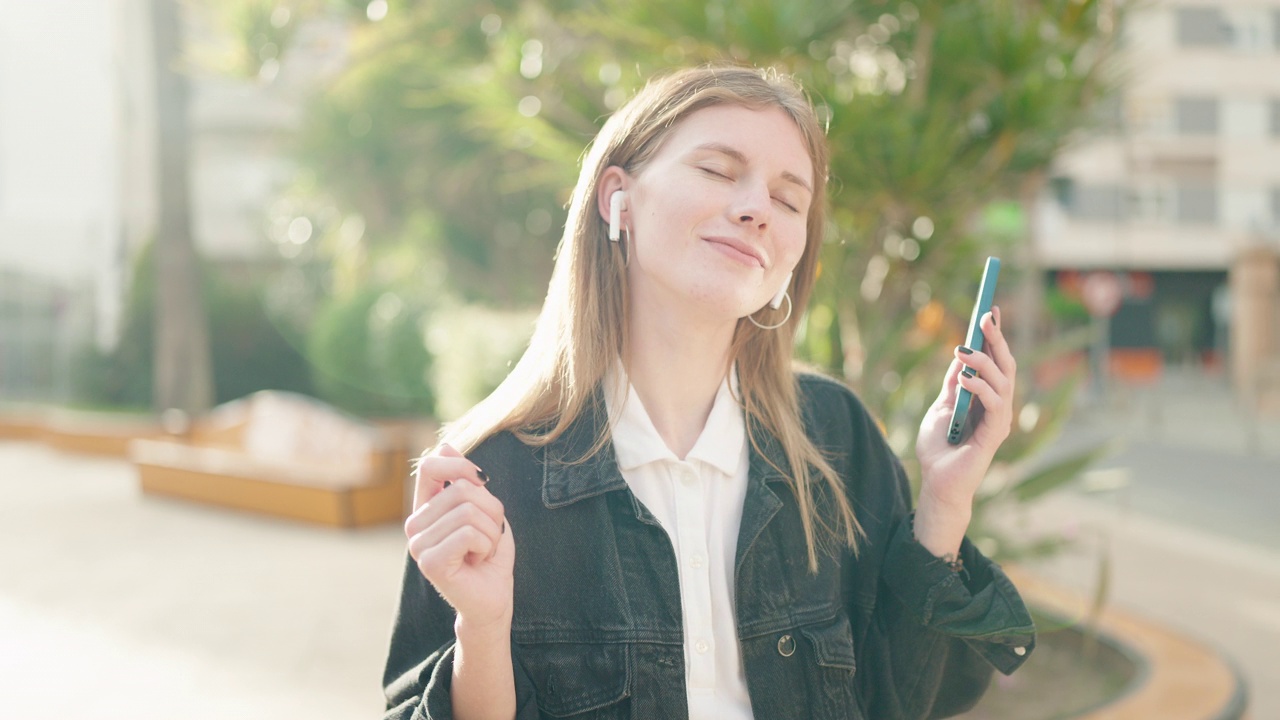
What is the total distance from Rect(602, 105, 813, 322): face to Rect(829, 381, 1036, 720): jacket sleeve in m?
0.45

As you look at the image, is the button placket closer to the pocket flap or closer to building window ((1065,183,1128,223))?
the pocket flap

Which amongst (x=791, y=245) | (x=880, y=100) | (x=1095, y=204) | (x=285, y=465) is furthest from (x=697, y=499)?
(x=1095, y=204)

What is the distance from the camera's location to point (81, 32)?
1717 cm

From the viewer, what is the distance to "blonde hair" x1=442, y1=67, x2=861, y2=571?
1810 millimetres

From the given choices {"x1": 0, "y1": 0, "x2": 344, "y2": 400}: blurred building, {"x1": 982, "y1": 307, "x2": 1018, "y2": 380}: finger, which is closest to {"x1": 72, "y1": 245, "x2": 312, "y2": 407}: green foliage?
{"x1": 0, "y1": 0, "x2": 344, "y2": 400}: blurred building

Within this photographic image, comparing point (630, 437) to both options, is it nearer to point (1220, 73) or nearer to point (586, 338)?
point (586, 338)

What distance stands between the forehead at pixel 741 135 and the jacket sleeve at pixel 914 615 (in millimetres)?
557

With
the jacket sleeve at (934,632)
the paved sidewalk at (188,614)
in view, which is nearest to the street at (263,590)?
the paved sidewalk at (188,614)

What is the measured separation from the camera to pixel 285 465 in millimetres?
9805

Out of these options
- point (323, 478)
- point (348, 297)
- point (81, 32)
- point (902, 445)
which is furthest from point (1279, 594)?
point (81, 32)

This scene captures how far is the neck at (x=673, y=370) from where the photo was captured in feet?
6.16

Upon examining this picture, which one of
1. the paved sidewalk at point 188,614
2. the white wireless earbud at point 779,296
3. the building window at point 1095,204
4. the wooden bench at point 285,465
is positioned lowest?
the paved sidewalk at point 188,614

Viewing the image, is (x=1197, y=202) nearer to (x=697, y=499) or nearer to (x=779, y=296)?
(x=779, y=296)

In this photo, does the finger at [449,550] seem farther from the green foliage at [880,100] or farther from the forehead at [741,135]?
the green foliage at [880,100]
